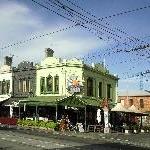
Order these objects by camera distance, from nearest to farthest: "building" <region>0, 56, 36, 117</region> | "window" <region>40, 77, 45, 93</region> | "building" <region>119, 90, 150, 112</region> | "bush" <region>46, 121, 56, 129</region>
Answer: "bush" <region>46, 121, 56, 129</region> < "window" <region>40, 77, 45, 93</region> < "building" <region>0, 56, 36, 117</region> < "building" <region>119, 90, 150, 112</region>

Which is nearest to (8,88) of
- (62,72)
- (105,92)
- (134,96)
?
(62,72)

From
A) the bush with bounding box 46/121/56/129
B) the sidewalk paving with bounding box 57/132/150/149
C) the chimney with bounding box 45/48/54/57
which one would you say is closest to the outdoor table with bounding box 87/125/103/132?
the bush with bounding box 46/121/56/129

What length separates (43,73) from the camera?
42.9 metres

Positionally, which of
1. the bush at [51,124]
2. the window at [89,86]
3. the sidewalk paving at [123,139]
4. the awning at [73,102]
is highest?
the window at [89,86]

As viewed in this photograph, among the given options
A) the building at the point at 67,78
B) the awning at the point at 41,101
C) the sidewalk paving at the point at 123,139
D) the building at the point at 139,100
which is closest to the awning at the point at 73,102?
the awning at the point at 41,101

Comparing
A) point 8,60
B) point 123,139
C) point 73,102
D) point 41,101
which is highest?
point 8,60

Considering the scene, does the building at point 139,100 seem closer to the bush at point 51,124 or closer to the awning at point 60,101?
the awning at point 60,101

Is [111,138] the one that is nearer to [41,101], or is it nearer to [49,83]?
[41,101]

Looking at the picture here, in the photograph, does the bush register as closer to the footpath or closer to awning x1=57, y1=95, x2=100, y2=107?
awning x1=57, y1=95, x2=100, y2=107

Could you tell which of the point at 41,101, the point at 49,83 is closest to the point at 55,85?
the point at 49,83

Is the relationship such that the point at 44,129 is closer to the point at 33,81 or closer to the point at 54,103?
the point at 54,103

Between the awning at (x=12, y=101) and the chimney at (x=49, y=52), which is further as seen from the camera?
the chimney at (x=49, y=52)

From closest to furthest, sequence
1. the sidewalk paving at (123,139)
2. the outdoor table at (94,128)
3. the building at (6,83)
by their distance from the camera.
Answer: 1. the sidewalk paving at (123,139)
2. the outdoor table at (94,128)
3. the building at (6,83)

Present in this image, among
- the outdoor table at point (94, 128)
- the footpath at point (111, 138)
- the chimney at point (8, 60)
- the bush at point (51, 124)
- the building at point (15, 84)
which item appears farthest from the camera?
the chimney at point (8, 60)
